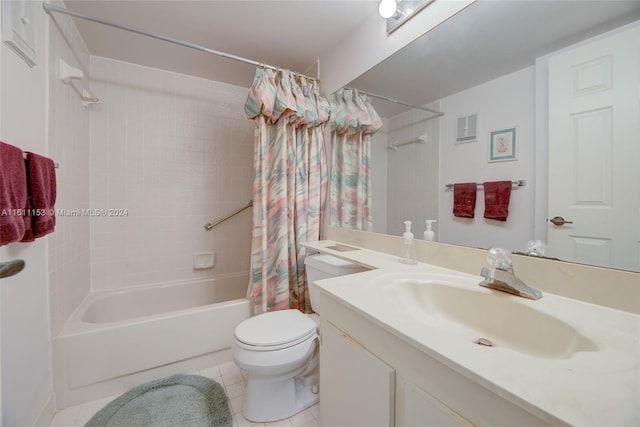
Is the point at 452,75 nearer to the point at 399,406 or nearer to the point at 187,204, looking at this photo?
the point at 399,406

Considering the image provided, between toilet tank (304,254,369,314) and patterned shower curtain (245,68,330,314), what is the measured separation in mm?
278

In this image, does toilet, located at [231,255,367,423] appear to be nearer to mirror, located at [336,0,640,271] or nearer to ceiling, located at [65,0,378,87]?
mirror, located at [336,0,640,271]

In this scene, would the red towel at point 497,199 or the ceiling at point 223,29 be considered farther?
the ceiling at point 223,29

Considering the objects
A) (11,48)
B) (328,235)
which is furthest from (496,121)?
(11,48)

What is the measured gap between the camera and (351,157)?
163 centimetres

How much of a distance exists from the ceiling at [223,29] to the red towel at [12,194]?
3.66 ft

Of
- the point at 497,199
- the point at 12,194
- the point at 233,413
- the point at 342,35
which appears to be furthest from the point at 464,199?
Result: the point at 12,194

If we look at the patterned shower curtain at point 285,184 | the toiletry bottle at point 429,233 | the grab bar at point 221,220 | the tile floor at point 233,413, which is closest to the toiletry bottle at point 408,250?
the toiletry bottle at point 429,233

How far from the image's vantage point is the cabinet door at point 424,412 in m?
0.47

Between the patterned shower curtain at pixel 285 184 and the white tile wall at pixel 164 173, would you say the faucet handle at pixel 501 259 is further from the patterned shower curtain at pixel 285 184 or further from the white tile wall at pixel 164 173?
the white tile wall at pixel 164 173

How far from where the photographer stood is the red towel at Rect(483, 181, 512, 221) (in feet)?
2.84

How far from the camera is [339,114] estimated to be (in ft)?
5.47

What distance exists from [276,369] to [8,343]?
100 centimetres

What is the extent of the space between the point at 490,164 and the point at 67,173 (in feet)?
7.22
